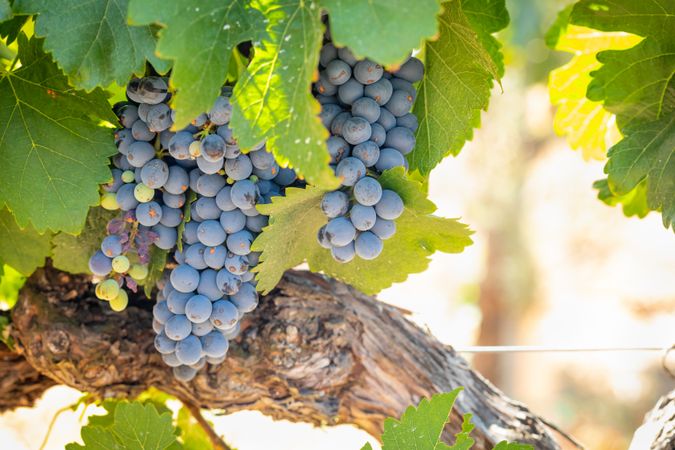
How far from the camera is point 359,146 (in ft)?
2.35

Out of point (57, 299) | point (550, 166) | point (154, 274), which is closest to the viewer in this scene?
point (154, 274)

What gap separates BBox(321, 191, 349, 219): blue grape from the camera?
710 millimetres

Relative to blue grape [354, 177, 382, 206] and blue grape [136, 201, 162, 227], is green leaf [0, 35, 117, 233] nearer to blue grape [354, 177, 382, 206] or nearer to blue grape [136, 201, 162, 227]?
blue grape [136, 201, 162, 227]

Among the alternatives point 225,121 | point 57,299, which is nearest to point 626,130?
point 225,121

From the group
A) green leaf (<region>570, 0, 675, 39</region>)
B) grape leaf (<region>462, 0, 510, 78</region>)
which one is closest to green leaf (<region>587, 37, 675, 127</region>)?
green leaf (<region>570, 0, 675, 39</region>)

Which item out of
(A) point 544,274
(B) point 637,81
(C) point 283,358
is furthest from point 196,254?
(A) point 544,274

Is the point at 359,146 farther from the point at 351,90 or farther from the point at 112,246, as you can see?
the point at 112,246

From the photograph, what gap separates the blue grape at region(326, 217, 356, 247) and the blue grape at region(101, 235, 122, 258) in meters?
0.23

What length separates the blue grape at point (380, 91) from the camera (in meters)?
0.73

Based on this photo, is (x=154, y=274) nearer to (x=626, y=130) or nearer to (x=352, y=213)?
(x=352, y=213)

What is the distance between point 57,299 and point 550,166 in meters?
6.29

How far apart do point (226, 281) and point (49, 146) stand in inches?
8.9

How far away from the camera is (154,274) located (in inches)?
33.1

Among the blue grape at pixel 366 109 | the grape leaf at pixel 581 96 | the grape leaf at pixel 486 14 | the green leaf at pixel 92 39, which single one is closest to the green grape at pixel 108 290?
the green leaf at pixel 92 39
